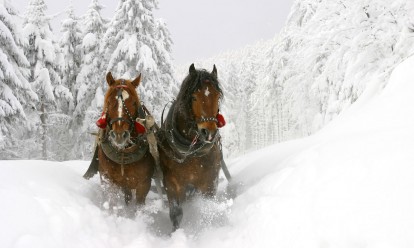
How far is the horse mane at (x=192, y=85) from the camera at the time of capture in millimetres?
4879

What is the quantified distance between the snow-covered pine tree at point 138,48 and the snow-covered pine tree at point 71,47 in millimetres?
2755

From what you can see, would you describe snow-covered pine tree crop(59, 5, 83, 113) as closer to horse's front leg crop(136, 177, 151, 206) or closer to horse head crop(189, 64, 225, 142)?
horse's front leg crop(136, 177, 151, 206)

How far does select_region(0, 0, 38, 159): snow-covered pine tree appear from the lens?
12758 mm

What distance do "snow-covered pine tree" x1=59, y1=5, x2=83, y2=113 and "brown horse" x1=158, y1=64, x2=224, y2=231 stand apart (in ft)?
55.9

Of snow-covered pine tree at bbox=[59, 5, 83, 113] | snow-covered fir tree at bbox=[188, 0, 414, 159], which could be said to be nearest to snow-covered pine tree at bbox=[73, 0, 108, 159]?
snow-covered pine tree at bbox=[59, 5, 83, 113]

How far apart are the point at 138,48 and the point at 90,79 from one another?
452 centimetres

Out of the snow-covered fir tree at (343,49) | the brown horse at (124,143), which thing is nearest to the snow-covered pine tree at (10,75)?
the snow-covered fir tree at (343,49)

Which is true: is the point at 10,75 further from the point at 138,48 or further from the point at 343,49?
the point at 343,49

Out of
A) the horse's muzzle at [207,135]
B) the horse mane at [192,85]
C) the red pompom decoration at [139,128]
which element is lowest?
the horse's muzzle at [207,135]

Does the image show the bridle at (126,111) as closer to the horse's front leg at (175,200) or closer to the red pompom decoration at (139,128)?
the red pompom decoration at (139,128)

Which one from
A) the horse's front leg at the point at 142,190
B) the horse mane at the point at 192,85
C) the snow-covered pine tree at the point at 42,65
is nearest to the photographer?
the horse mane at the point at 192,85

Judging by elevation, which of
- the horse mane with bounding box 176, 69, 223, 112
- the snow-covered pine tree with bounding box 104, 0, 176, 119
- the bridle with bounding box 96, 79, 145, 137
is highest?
the snow-covered pine tree with bounding box 104, 0, 176, 119

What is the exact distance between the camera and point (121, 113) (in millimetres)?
4504

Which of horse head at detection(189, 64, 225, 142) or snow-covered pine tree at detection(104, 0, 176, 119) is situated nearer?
horse head at detection(189, 64, 225, 142)
